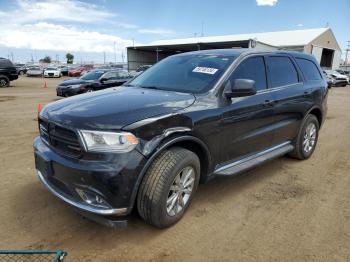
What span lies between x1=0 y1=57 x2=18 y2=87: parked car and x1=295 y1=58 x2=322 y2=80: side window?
68.2 ft

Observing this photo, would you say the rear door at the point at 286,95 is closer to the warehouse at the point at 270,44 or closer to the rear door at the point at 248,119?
the rear door at the point at 248,119

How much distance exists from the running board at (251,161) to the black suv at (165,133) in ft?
0.05

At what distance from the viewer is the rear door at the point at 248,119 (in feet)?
12.2

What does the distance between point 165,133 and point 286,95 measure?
2.47 m

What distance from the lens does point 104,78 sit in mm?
14195

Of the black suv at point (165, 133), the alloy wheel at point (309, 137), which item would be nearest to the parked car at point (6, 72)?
the black suv at point (165, 133)

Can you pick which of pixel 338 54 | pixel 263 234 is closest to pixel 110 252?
pixel 263 234

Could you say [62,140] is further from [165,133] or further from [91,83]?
[91,83]

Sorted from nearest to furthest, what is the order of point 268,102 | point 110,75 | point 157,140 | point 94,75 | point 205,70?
point 157,140, point 205,70, point 268,102, point 110,75, point 94,75

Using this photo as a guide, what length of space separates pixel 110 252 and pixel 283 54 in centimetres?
388

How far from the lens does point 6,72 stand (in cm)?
2150

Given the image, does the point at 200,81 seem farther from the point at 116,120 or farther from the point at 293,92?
the point at 293,92

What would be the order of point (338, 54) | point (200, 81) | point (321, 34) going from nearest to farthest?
point (200, 81), point (321, 34), point (338, 54)

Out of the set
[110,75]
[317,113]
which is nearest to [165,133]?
[317,113]
